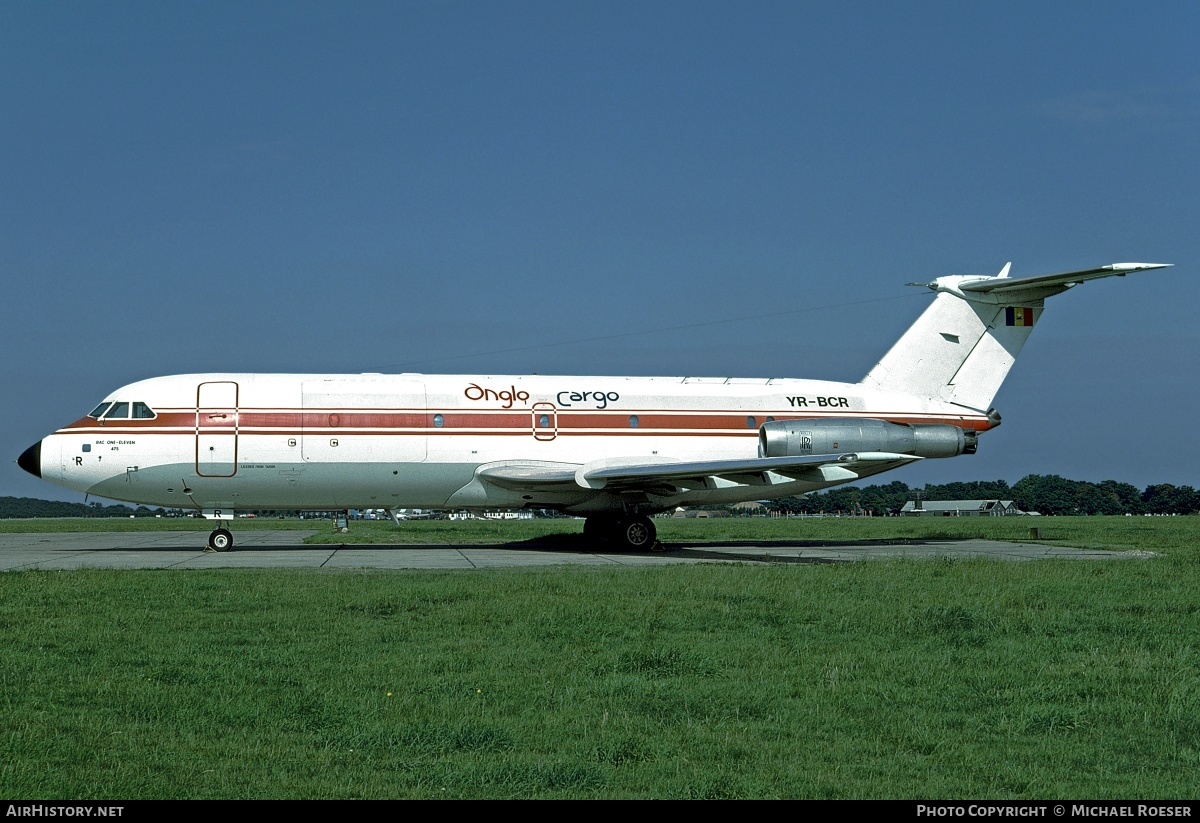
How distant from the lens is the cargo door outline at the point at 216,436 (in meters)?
25.1

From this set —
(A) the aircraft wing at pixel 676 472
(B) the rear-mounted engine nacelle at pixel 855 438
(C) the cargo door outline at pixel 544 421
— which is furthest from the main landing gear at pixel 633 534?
(B) the rear-mounted engine nacelle at pixel 855 438

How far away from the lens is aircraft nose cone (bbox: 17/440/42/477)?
24.8 meters

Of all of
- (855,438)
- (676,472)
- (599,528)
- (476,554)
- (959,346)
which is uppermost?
(959,346)

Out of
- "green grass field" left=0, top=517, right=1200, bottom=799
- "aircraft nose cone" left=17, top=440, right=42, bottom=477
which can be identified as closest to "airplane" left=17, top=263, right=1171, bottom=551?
"aircraft nose cone" left=17, top=440, right=42, bottom=477

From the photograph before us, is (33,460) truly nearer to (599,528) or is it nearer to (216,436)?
(216,436)

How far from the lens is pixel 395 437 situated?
25.9m

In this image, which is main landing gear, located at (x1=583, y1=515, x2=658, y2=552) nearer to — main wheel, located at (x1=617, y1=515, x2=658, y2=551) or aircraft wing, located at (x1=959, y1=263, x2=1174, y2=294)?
main wheel, located at (x1=617, y1=515, x2=658, y2=551)

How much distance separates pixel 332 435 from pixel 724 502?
374 inches

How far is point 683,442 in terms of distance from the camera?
2762cm

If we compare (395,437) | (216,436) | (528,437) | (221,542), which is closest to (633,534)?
(528,437)

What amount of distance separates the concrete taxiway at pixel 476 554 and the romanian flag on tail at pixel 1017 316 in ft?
19.2

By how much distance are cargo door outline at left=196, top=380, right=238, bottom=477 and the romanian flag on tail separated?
1968cm

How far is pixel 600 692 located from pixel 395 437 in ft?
58.0
